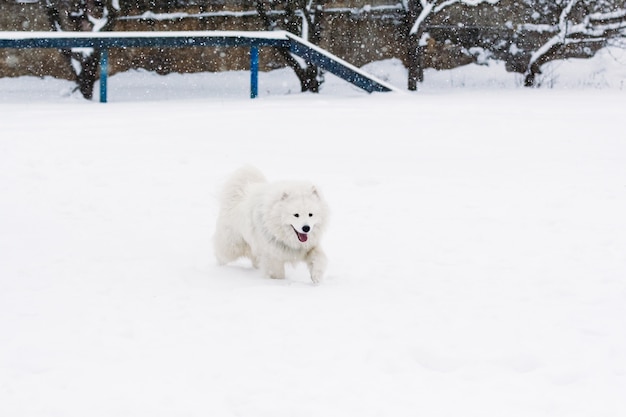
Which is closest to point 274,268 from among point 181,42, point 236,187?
point 236,187

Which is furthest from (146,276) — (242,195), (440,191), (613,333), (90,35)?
(90,35)

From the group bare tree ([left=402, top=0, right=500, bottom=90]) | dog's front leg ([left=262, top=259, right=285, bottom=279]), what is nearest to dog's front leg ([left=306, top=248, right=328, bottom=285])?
dog's front leg ([left=262, top=259, right=285, bottom=279])

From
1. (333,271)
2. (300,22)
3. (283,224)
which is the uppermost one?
(300,22)

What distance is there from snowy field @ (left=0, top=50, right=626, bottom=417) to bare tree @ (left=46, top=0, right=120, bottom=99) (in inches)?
177

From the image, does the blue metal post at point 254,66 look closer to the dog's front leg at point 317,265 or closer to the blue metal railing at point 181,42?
the blue metal railing at point 181,42

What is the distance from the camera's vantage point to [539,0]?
17.6 metres

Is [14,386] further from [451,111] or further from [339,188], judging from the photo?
[451,111]

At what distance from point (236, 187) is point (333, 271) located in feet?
3.12

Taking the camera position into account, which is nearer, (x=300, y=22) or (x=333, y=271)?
(x=333, y=271)

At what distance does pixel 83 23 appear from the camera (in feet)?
56.7

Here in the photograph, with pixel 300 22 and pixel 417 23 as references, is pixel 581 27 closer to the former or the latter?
pixel 417 23

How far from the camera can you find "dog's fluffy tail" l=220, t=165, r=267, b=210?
605 centimetres

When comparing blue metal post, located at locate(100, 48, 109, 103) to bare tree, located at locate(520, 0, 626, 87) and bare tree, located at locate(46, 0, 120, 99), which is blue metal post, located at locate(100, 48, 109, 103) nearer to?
bare tree, located at locate(46, 0, 120, 99)

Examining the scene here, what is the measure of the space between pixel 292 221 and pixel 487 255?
1.66m
